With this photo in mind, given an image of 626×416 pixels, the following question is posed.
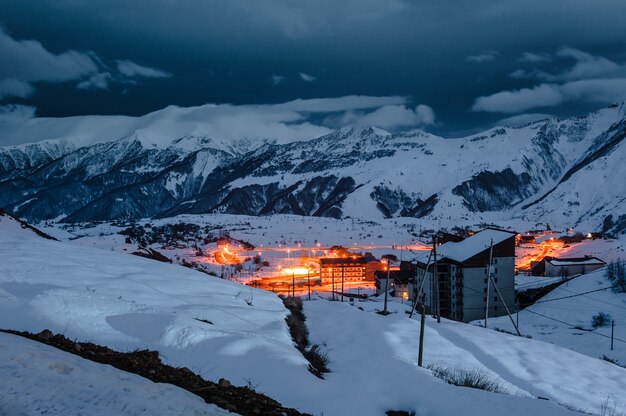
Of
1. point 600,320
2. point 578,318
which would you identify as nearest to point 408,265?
point 578,318

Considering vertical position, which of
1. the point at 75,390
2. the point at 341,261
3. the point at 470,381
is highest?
the point at 75,390

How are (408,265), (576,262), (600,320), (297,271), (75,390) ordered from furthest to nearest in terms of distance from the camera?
(297,271) → (576,262) → (408,265) → (600,320) → (75,390)

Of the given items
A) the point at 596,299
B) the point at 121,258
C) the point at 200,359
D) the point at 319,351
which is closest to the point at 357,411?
the point at 200,359

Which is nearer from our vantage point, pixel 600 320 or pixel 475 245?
pixel 600 320

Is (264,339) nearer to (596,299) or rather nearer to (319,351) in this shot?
(319,351)

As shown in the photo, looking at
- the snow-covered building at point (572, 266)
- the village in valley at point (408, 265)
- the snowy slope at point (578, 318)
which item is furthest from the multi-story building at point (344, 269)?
the snowy slope at point (578, 318)

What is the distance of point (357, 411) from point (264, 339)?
12.4 ft

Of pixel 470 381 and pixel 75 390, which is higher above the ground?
pixel 75 390

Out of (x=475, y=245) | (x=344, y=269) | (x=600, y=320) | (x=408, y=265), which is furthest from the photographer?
(x=344, y=269)

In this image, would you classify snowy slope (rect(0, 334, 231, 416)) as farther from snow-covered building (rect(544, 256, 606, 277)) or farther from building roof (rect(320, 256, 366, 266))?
snow-covered building (rect(544, 256, 606, 277))

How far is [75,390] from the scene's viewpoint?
15.8 ft

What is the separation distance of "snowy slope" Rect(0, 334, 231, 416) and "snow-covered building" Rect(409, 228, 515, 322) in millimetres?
51080

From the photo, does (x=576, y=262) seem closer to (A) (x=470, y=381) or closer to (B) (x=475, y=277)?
(B) (x=475, y=277)

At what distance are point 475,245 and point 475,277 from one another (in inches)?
165
